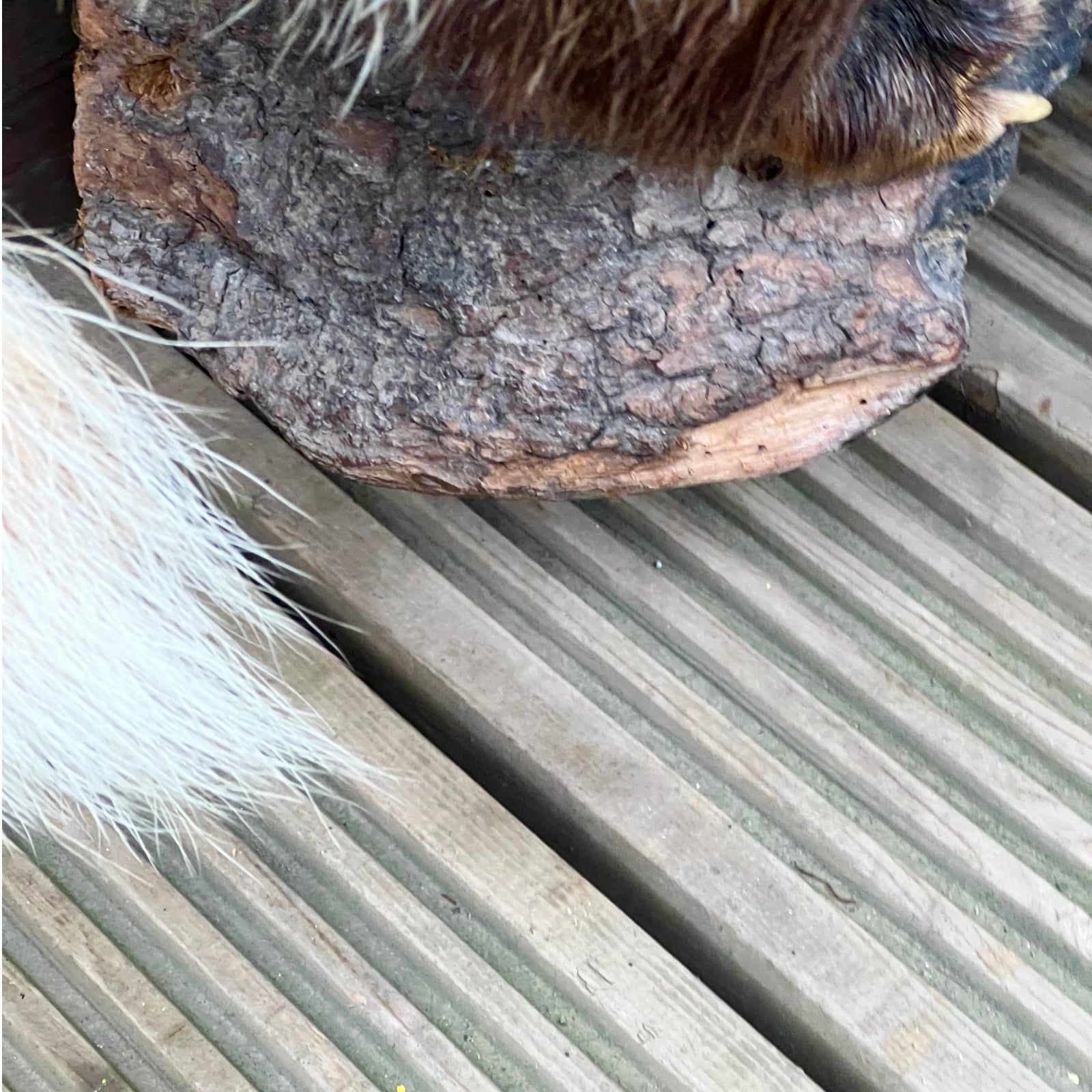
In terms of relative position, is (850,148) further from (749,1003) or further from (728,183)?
(749,1003)

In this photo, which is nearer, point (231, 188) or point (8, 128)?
point (231, 188)

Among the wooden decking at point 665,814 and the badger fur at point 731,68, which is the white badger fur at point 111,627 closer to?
the wooden decking at point 665,814

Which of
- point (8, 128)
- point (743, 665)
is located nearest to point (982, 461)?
point (743, 665)

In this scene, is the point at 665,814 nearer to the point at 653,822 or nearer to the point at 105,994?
the point at 653,822

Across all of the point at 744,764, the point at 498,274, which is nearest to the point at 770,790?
the point at 744,764

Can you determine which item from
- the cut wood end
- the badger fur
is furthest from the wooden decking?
the badger fur

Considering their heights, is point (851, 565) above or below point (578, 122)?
below

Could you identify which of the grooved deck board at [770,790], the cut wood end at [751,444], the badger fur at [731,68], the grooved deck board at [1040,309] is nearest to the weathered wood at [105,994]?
the grooved deck board at [770,790]
